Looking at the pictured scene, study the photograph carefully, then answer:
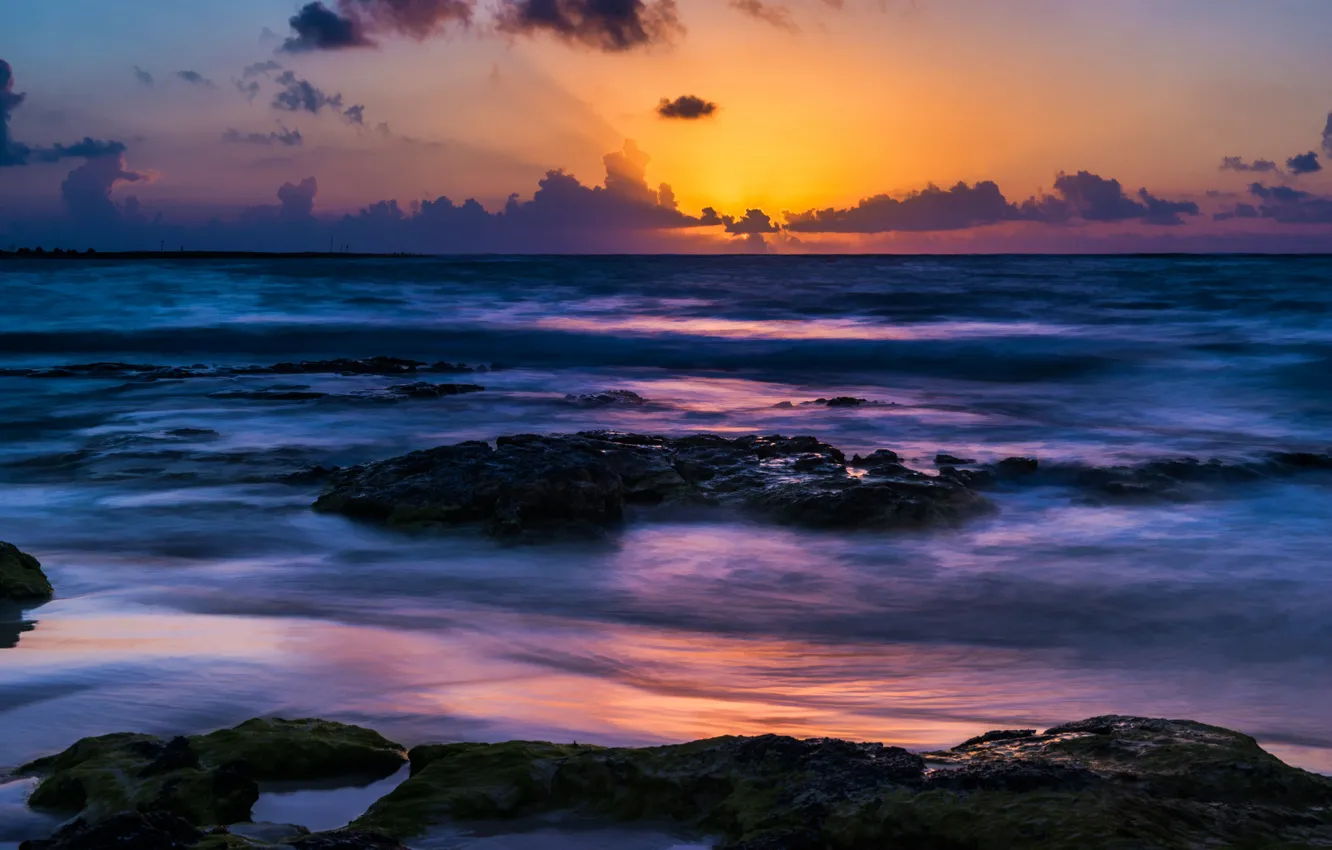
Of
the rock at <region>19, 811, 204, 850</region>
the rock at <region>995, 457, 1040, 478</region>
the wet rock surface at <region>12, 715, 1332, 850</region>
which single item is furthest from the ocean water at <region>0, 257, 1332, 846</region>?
the rock at <region>19, 811, 204, 850</region>

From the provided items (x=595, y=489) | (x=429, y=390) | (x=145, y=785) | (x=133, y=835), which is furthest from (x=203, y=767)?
(x=429, y=390)

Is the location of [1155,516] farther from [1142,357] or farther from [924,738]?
[1142,357]

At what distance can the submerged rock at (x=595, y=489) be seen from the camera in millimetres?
7367

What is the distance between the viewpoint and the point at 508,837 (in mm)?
2875

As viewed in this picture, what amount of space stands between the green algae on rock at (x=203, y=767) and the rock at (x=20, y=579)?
2.34m

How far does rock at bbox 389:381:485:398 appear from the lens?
14898mm

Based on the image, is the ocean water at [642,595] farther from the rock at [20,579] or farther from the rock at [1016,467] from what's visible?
the rock at [1016,467]

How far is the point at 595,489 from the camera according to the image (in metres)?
7.54

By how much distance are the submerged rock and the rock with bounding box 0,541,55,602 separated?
2258 mm

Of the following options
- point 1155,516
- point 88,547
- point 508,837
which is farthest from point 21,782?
point 1155,516

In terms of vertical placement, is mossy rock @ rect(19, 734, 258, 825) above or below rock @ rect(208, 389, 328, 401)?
above

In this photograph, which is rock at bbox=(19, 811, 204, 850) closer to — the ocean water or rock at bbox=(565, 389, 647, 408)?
the ocean water

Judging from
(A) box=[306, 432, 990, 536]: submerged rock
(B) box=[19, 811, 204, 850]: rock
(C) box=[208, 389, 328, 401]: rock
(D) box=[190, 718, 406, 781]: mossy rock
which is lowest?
(C) box=[208, 389, 328, 401]: rock

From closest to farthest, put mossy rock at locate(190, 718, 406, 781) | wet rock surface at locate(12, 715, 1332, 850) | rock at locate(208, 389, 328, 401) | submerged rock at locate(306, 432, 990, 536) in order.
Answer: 1. wet rock surface at locate(12, 715, 1332, 850)
2. mossy rock at locate(190, 718, 406, 781)
3. submerged rock at locate(306, 432, 990, 536)
4. rock at locate(208, 389, 328, 401)
